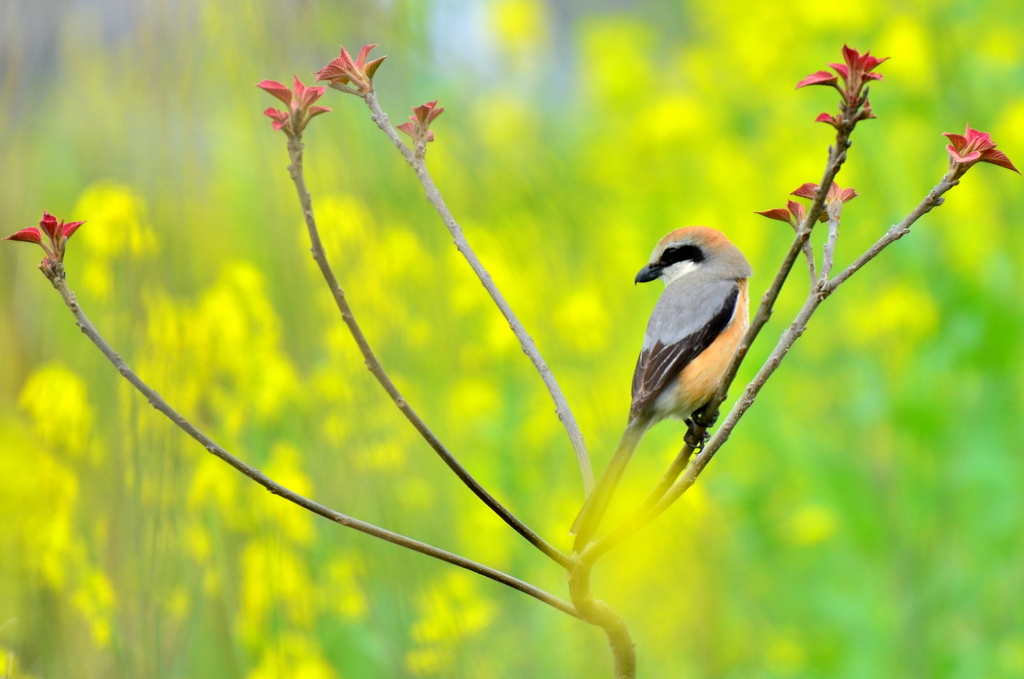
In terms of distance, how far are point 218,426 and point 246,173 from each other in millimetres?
1067

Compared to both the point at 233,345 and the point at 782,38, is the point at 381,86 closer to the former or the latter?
the point at 233,345

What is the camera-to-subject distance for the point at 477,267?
4.81 ft

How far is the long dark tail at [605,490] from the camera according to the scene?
4.52ft

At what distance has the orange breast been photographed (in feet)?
8.54

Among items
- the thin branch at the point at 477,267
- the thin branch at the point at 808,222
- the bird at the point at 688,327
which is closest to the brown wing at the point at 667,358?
the bird at the point at 688,327

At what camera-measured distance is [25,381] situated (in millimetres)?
2822

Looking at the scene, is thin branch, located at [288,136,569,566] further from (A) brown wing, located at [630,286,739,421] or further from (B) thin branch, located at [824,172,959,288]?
(A) brown wing, located at [630,286,739,421]

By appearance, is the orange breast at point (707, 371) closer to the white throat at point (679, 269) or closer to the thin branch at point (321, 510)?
the white throat at point (679, 269)

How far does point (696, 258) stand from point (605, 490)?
1307 millimetres

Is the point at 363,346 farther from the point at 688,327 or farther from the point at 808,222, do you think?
the point at 688,327

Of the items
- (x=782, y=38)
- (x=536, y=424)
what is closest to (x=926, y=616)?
(x=536, y=424)

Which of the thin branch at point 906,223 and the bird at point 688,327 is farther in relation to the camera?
the bird at point 688,327

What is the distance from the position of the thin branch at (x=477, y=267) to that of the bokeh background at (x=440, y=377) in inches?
37.7

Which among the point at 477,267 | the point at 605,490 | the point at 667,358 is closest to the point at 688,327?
the point at 667,358
